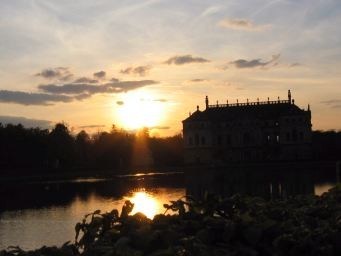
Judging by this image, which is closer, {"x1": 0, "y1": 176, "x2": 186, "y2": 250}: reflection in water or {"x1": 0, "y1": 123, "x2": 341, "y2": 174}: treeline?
{"x1": 0, "y1": 176, "x2": 186, "y2": 250}: reflection in water

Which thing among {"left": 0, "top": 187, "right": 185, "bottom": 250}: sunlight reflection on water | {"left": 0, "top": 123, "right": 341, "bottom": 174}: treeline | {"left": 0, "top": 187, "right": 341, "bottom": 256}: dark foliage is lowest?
{"left": 0, "top": 187, "right": 185, "bottom": 250}: sunlight reflection on water

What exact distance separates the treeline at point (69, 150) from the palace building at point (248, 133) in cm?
581

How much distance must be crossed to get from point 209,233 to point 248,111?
8500cm

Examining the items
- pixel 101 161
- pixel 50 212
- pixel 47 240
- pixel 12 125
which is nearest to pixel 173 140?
pixel 101 161

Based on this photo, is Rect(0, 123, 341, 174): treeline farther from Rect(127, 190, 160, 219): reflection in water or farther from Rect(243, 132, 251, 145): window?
Rect(127, 190, 160, 219): reflection in water

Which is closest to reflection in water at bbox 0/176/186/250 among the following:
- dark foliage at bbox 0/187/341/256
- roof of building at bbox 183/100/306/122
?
dark foliage at bbox 0/187/341/256

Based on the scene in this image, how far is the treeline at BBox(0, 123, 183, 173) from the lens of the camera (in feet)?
227

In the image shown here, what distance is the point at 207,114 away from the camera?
89250 mm

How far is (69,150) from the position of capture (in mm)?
78562

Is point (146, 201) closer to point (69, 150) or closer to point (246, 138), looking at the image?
point (69, 150)

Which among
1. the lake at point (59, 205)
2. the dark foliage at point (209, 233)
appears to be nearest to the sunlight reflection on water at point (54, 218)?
the lake at point (59, 205)

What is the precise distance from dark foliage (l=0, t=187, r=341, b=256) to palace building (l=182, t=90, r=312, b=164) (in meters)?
79.8

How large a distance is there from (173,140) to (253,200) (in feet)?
340

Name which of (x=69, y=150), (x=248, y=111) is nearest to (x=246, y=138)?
(x=248, y=111)
